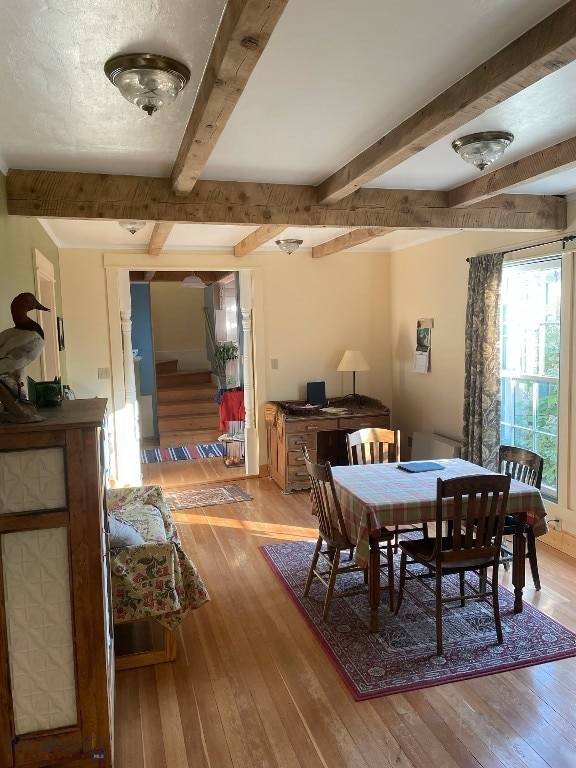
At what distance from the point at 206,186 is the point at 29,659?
2.37 metres

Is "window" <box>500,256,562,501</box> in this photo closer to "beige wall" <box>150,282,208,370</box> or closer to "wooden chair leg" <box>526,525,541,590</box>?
"wooden chair leg" <box>526,525,541,590</box>

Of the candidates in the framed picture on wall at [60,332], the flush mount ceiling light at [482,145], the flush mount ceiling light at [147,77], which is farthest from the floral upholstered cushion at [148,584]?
the framed picture on wall at [60,332]

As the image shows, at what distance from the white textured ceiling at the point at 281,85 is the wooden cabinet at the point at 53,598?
3.75ft

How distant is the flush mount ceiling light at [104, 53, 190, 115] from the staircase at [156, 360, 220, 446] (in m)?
6.59

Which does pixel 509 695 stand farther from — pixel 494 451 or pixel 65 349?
pixel 65 349

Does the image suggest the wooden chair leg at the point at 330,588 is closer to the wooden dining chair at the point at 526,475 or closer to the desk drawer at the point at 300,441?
the wooden dining chair at the point at 526,475

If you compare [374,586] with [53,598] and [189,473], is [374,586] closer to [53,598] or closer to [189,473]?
[53,598]

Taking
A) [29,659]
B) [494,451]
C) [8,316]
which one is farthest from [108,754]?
[494,451]

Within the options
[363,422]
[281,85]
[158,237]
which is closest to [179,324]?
[363,422]

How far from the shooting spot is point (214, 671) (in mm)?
2822

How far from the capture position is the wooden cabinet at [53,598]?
2.03m

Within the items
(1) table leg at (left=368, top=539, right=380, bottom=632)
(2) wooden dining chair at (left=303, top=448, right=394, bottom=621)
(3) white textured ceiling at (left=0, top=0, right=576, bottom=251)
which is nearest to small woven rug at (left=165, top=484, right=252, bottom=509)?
(2) wooden dining chair at (left=303, top=448, right=394, bottom=621)

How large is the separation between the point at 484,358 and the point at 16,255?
11.0 ft

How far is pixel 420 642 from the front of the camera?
2.99 metres
